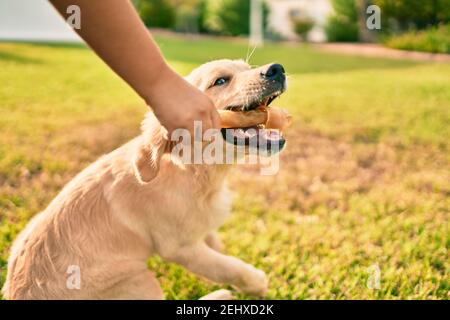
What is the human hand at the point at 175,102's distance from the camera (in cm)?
149

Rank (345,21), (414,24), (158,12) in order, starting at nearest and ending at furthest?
(414,24) < (345,21) < (158,12)

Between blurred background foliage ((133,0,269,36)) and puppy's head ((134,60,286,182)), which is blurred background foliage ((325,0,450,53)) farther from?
puppy's head ((134,60,286,182))

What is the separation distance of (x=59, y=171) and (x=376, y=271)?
9.48 feet

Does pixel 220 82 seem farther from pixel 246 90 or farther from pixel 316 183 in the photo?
pixel 316 183

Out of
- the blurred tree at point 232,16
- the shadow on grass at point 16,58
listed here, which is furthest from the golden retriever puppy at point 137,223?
the blurred tree at point 232,16

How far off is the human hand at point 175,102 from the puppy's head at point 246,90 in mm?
812

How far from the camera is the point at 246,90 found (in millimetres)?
2391

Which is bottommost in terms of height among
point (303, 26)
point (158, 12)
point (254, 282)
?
point (254, 282)

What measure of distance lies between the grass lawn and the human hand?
4.74 ft

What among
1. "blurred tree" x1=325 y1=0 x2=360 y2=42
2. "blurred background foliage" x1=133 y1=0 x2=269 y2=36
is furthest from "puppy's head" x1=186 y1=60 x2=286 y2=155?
"blurred background foliage" x1=133 y1=0 x2=269 y2=36

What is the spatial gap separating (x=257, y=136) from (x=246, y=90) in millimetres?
250

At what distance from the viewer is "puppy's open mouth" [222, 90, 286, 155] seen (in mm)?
2287

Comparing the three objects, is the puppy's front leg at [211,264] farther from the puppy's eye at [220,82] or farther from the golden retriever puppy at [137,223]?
the puppy's eye at [220,82]

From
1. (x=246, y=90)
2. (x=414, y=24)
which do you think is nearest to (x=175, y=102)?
(x=246, y=90)
